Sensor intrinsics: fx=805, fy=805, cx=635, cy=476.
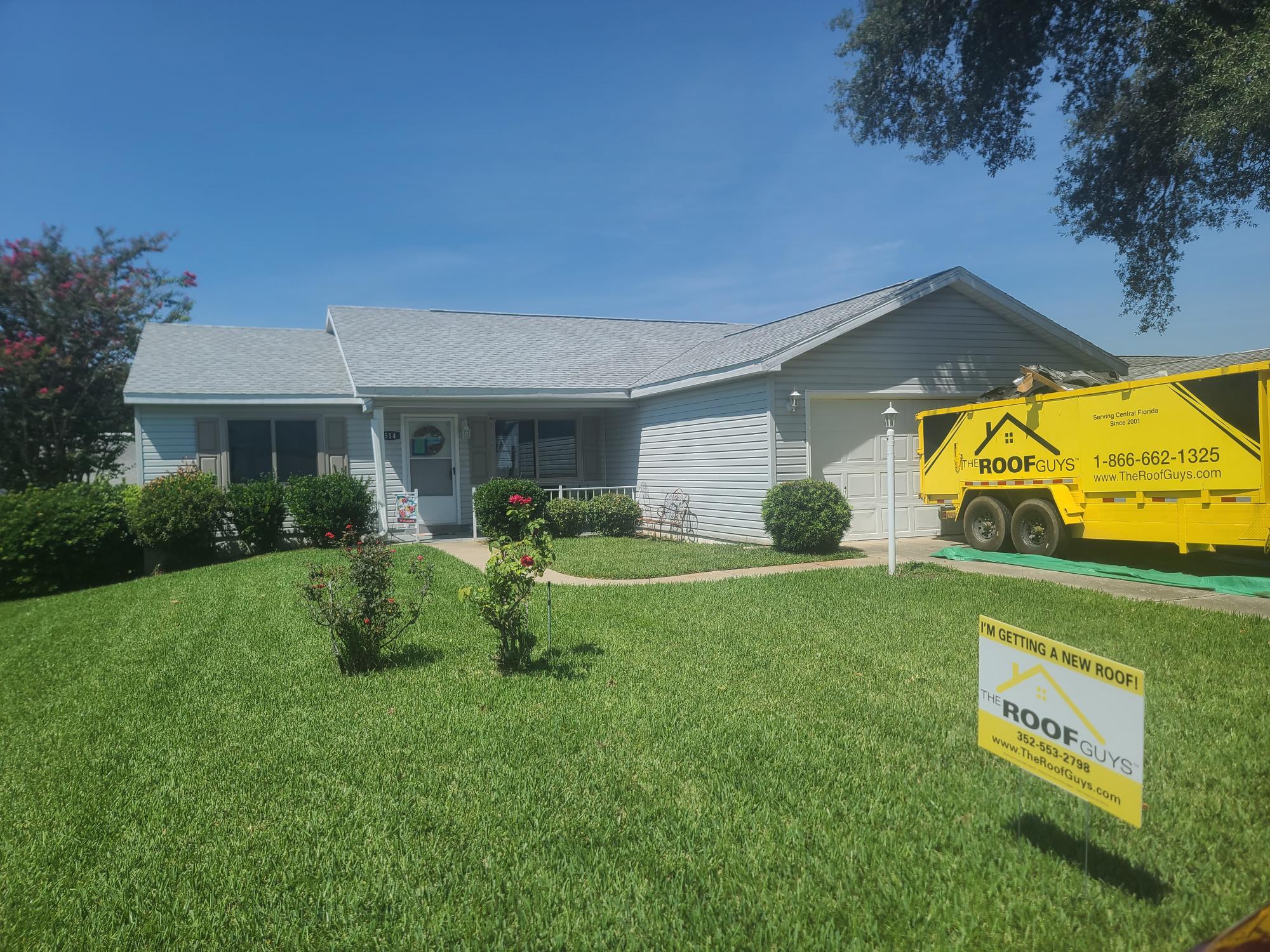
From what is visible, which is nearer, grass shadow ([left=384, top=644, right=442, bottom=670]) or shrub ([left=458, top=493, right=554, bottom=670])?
shrub ([left=458, top=493, right=554, bottom=670])

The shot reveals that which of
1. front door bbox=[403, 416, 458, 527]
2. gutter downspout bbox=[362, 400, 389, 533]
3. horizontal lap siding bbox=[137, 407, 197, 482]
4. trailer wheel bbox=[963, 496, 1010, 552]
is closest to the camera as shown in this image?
trailer wheel bbox=[963, 496, 1010, 552]

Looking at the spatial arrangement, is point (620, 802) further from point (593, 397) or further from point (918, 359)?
point (593, 397)

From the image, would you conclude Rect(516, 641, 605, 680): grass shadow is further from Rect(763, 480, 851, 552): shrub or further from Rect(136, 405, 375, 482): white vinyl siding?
Rect(136, 405, 375, 482): white vinyl siding

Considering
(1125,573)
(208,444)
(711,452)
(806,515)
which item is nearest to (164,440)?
(208,444)

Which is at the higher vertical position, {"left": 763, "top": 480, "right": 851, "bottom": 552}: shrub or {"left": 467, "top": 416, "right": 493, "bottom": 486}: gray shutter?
{"left": 467, "top": 416, "right": 493, "bottom": 486}: gray shutter

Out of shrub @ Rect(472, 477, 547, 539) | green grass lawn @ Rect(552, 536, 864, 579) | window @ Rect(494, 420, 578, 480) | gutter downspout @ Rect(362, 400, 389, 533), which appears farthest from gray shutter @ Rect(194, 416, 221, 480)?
green grass lawn @ Rect(552, 536, 864, 579)

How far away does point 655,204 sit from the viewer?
19750 millimetres

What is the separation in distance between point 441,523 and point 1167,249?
15305mm

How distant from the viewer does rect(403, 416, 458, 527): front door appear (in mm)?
16797

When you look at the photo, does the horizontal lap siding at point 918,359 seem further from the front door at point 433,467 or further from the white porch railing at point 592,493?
the front door at point 433,467

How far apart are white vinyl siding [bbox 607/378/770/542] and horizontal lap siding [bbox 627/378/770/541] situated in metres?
0.01

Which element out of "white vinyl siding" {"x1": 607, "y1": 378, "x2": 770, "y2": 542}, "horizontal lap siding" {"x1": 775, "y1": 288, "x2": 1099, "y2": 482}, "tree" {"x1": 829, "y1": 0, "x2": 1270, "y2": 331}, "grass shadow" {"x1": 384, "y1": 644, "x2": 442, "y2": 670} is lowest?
"grass shadow" {"x1": 384, "y1": 644, "x2": 442, "y2": 670}

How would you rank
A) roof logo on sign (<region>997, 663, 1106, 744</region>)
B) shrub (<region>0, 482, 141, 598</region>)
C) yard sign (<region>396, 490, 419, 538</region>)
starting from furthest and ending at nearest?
yard sign (<region>396, 490, 419, 538</region>)
shrub (<region>0, 482, 141, 598</region>)
roof logo on sign (<region>997, 663, 1106, 744</region>)

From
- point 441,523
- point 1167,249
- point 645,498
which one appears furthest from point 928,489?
point 441,523
